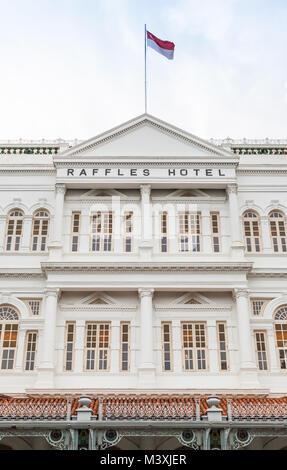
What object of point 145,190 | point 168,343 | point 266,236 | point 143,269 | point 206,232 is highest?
point 145,190

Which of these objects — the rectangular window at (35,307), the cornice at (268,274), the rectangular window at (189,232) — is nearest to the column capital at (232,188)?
the rectangular window at (189,232)

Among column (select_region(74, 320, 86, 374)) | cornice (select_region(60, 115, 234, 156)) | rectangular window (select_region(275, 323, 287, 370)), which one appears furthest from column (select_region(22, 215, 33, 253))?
rectangular window (select_region(275, 323, 287, 370))

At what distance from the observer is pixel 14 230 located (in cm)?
2467

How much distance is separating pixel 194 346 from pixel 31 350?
21.5 feet

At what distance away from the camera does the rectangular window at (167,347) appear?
21984 mm

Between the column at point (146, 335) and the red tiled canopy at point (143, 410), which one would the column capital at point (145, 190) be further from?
the red tiled canopy at point (143, 410)

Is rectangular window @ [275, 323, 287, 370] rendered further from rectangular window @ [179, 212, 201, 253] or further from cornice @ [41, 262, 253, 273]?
rectangular window @ [179, 212, 201, 253]

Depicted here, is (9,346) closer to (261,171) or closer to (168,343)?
(168,343)

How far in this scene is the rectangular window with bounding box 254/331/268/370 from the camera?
22203 mm

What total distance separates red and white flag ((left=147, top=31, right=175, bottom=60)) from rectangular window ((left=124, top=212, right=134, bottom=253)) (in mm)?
8135

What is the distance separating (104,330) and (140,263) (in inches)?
122

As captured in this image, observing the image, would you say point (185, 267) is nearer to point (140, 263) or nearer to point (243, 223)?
point (140, 263)

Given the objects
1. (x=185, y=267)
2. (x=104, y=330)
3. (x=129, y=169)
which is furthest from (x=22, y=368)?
(x=129, y=169)

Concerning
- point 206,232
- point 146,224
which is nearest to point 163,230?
point 146,224
